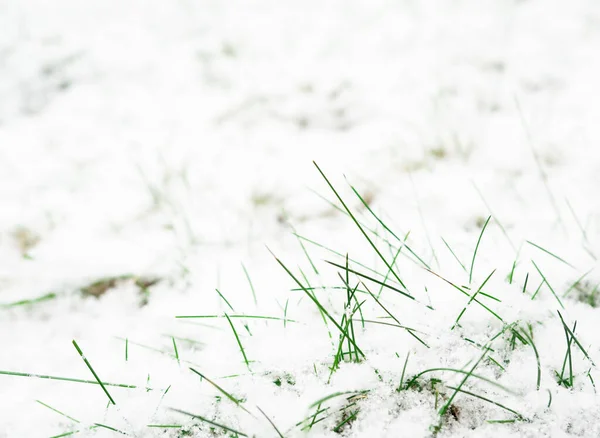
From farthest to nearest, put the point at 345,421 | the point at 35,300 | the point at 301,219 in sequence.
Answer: the point at 301,219 < the point at 35,300 < the point at 345,421

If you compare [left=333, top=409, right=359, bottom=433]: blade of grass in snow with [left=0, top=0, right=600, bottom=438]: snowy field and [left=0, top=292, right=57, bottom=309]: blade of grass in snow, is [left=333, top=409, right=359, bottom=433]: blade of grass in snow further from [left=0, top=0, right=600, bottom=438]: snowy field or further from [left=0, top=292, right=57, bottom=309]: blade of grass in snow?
[left=0, top=292, right=57, bottom=309]: blade of grass in snow

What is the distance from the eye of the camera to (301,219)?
1180 mm

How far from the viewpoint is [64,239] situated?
1.20m

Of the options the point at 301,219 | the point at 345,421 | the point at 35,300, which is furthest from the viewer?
the point at 301,219

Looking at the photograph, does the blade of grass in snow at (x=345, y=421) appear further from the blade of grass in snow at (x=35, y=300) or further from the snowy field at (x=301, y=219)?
the blade of grass in snow at (x=35, y=300)

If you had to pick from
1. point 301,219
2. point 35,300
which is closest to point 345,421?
point 301,219

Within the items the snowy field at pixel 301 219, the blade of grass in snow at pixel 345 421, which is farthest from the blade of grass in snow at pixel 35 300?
the blade of grass in snow at pixel 345 421

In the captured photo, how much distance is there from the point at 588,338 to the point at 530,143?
2.24 ft

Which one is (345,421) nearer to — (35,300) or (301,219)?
(301,219)

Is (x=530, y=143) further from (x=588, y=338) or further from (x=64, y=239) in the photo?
(x=64, y=239)

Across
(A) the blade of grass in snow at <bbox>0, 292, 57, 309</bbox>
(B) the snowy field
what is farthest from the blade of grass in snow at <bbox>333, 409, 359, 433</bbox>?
(A) the blade of grass in snow at <bbox>0, 292, 57, 309</bbox>

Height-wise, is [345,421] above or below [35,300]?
below

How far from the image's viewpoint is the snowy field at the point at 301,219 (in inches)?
28.9

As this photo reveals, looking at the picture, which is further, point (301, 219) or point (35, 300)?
point (301, 219)
